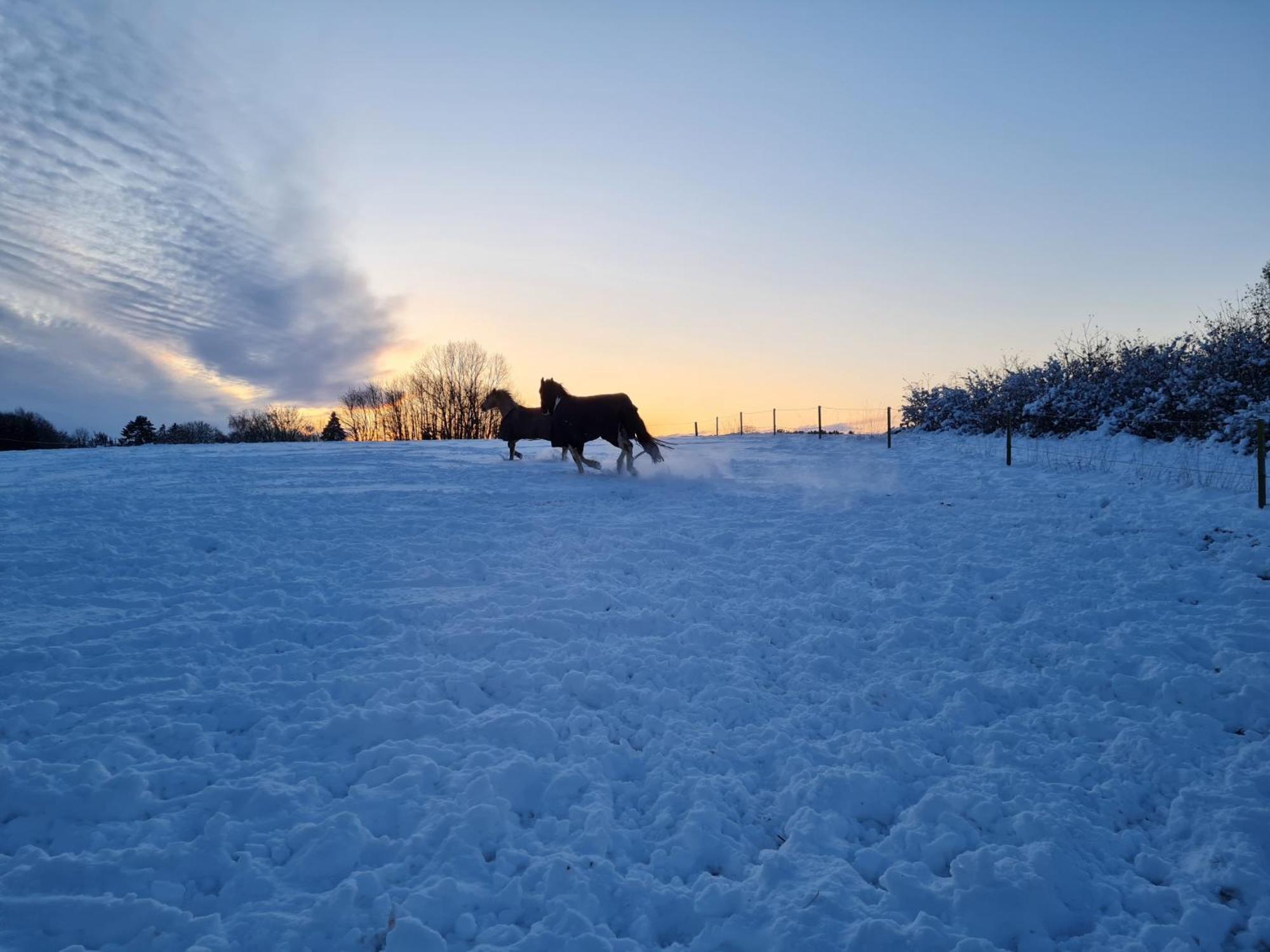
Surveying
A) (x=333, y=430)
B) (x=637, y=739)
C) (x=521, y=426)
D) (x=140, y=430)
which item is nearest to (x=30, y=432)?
(x=140, y=430)

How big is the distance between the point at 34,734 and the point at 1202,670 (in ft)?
31.8

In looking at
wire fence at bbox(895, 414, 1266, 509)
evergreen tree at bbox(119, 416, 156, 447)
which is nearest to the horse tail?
wire fence at bbox(895, 414, 1266, 509)

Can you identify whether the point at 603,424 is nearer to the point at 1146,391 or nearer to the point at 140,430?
the point at 1146,391

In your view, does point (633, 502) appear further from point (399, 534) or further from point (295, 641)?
point (295, 641)

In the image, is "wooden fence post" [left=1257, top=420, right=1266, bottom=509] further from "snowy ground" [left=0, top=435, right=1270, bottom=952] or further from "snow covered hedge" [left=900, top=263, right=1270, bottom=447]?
"snow covered hedge" [left=900, top=263, right=1270, bottom=447]

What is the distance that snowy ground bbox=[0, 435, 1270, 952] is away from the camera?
3.45m

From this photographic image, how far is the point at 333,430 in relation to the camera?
57.4 m

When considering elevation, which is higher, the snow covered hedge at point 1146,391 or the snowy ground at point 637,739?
the snow covered hedge at point 1146,391

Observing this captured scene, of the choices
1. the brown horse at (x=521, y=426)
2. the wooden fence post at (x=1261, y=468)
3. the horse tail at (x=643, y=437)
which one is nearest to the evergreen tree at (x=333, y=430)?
the brown horse at (x=521, y=426)

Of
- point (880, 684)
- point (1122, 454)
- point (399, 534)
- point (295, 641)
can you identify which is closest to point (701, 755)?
point (880, 684)

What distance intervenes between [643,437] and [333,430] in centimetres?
5032

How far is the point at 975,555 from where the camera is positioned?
8953 mm

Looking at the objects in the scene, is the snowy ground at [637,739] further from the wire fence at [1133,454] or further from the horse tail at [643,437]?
the horse tail at [643,437]

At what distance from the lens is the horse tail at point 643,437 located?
15445 millimetres
